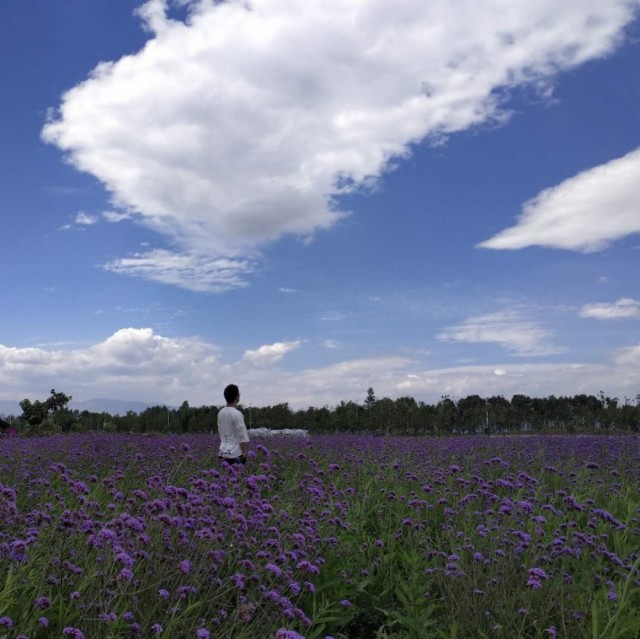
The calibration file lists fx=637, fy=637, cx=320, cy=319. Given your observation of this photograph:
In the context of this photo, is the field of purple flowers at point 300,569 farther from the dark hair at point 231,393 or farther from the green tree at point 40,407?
the green tree at point 40,407

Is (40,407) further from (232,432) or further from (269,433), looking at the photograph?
(232,432)

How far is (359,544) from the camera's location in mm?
5586

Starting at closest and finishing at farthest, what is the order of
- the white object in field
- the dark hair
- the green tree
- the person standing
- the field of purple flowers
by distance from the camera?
the field of purple flowers
the person standing
the dark hair
the white object in field
the green tree

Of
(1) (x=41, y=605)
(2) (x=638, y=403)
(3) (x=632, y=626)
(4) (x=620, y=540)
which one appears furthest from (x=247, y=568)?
(2) (x=638, y=403)

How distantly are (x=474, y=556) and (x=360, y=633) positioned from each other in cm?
106

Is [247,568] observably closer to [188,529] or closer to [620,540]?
[188,529]

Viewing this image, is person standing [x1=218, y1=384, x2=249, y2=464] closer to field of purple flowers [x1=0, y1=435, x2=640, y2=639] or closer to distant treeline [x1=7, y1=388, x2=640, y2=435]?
field of purple flowers [x1=0, y1=435, x2=640, y2=639]

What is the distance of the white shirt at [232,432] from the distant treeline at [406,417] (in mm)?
21317

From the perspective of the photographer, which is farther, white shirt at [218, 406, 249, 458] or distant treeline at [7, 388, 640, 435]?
distant treeline at [7, 388, 640, 435]

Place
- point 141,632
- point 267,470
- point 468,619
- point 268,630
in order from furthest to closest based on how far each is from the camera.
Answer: point 267,470, point 468,619, point 268,630, point 141,632

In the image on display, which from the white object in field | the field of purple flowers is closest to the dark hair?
the field of purple flowers

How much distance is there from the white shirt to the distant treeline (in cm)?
2132

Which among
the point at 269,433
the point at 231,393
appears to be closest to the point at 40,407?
the point at 269,433

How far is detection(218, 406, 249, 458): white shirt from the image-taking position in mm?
7664
